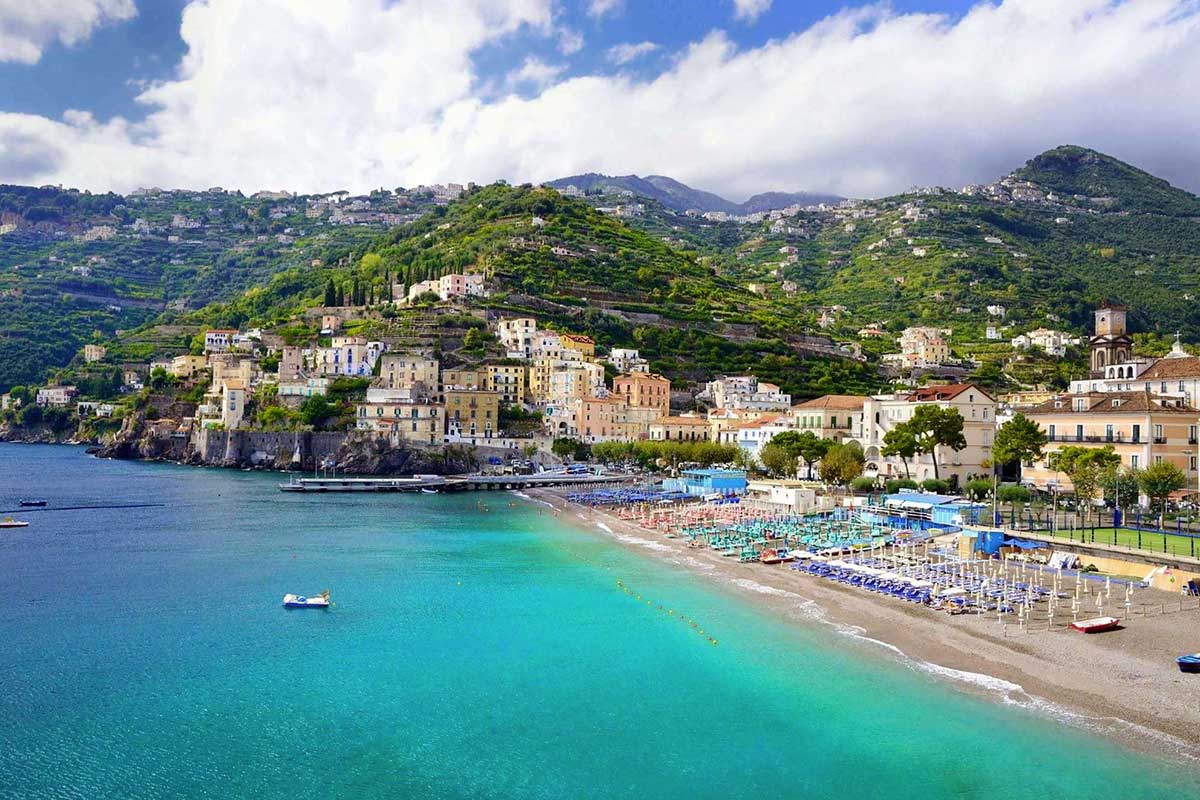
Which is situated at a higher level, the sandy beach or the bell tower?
the bell tower

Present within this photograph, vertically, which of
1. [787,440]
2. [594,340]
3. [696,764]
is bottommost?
[696,764]

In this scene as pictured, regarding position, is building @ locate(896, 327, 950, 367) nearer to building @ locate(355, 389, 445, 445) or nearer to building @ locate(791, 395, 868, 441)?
building @ locate(791, 395, 868, 441)

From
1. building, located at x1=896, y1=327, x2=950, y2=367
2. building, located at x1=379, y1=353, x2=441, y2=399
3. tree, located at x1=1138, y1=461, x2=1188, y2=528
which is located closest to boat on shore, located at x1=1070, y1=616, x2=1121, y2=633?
tree, located at x1=1138, y1=461, x2=1188, y2=528

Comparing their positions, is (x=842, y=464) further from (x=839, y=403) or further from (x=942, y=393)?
(x=839, y=403)

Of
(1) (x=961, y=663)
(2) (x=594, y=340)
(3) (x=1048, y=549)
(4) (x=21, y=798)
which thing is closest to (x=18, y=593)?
(4) (x=21, y=798)

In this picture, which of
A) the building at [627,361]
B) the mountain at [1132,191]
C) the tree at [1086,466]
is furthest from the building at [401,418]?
the mountain at [1132,191]

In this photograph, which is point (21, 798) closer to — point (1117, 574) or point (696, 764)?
point (696, 764)
